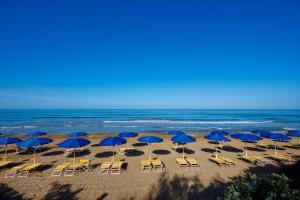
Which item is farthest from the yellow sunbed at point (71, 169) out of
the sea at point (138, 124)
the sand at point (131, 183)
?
the sea at point (138, 124)

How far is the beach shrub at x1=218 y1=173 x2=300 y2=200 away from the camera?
10.8 feet

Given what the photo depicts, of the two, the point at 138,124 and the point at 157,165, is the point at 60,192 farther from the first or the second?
the point at 138,124

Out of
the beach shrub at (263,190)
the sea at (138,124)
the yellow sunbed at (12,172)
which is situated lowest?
the sea at (138,124)

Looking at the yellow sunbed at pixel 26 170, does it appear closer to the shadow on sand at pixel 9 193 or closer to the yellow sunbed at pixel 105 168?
the shadow on sand at pixel 9 193

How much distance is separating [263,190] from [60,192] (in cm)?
778

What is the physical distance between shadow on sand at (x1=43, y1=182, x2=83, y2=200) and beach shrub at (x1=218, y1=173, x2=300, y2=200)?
6.55 metres

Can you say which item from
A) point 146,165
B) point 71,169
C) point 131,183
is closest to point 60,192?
point 71,169

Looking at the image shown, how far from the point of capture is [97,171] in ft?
35.8

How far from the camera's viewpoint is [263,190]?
12.0 feet

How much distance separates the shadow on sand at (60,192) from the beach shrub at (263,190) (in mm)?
6550

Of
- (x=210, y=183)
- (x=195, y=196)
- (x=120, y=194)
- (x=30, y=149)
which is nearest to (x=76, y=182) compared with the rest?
(x=120, y=194)

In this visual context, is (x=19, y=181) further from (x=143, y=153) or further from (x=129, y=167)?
(x=143, y=153)

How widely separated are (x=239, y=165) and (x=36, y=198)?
10.8 metres

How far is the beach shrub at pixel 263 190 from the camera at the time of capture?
3.29 metres
